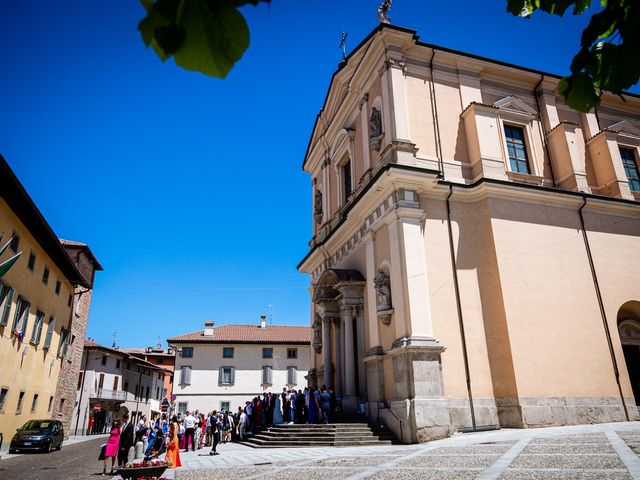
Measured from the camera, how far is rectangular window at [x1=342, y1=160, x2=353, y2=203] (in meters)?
21.3

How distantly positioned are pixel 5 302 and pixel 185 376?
27.5 meters

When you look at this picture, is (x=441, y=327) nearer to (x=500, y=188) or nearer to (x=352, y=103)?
(x=500, y=188)

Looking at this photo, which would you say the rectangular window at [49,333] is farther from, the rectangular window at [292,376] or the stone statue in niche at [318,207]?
the rectangular window at [292,376]

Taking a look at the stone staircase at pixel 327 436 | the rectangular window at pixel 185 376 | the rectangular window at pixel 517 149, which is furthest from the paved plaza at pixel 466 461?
the rectangular window at pixel 185 376

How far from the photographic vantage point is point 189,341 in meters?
44.2

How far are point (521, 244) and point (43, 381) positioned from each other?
22498 mm

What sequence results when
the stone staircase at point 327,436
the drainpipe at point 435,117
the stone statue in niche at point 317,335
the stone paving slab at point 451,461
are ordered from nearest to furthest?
1. the stone paving slab at point 451,461
2. the stone staircase at point 327,436
3. the drainpipe at point 435,117
4. the stone statue in niche at point 317,335

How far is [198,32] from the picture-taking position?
5.40 ft

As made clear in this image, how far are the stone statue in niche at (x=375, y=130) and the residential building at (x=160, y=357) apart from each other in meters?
57.6

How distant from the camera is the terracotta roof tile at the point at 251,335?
44812mm

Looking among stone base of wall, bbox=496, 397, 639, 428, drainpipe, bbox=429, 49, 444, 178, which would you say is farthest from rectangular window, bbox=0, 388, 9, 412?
drainpipe, bbox=429, 49, 444, 178

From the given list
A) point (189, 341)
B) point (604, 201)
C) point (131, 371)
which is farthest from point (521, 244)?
point (131, 371)

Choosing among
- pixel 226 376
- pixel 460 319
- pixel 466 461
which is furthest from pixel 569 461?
pixel 226 376

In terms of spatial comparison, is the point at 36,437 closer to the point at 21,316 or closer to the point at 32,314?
the point at 21,316
